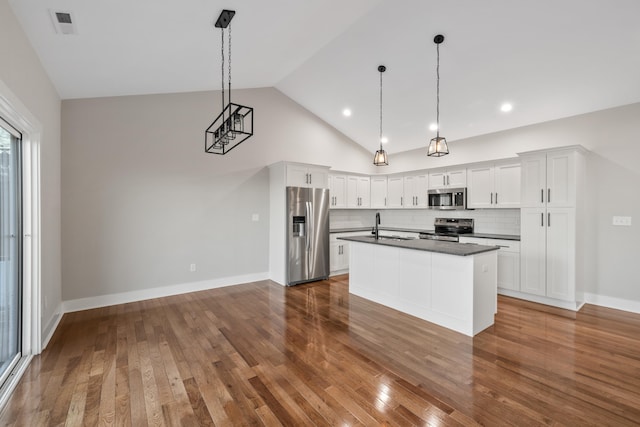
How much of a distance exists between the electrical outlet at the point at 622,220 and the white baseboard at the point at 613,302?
40.2 inches

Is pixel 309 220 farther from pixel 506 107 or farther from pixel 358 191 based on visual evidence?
pixel 506 107

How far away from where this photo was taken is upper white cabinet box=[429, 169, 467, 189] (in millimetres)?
5566

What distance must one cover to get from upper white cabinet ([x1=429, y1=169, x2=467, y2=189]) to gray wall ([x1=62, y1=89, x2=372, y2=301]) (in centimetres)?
299

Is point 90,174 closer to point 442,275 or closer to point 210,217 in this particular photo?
point 210,217

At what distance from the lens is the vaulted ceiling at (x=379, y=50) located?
8.99 ft

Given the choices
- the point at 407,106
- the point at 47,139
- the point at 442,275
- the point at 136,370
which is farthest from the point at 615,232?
the point at 47,139

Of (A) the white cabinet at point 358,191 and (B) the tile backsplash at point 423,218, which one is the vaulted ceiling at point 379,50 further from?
(A) the white cabinet at point 358,191

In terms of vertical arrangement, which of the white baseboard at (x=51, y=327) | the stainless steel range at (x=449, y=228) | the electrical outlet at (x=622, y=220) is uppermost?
the electrical outlet at (x=622, y=220)

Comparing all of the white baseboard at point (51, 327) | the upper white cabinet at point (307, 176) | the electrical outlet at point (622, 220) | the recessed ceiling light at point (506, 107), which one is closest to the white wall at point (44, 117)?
the white baseboard at point (51, 327)

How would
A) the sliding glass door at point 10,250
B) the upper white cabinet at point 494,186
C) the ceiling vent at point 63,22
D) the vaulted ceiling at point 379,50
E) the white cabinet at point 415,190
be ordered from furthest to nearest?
the white cabinet at point 415,190 → the upper white cabinet at point 494,186 → the vaulted ceiling at point 379,50 → the sliding glass door at point 10,250 → the ceiling vent at point 63,22

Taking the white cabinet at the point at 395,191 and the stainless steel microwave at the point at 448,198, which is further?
the white cabinet at the point at 395,191

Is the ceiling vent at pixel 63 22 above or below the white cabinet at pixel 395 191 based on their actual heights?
above

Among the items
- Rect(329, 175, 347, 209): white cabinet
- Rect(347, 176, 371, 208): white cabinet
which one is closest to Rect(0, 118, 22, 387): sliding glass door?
Rect(329, 175, 347, 209): white cabinet

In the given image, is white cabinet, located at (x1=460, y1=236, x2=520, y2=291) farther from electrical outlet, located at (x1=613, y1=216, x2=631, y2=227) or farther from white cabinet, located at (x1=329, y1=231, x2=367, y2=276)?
white cabinet, located at (x1=329, y1=231, x2=367, y2=276)
